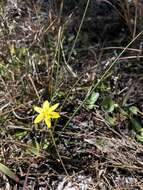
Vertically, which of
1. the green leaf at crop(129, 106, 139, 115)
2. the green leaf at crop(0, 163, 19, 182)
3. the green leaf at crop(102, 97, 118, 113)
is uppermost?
the green leaf at crop(102, 97, 118, 113)

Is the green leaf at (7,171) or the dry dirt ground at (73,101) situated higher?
the dry dirt ground at (73,101)

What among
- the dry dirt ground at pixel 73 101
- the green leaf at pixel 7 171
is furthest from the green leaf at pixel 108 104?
the green leaf at pixel 7 171

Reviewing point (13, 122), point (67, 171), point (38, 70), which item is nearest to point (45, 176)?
point (67, 171)

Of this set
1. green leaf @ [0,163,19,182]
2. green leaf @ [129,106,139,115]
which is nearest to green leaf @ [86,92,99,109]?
green leaf @ [129,106,139,115]

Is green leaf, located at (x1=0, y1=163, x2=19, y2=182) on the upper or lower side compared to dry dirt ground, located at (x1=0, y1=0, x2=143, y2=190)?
lower

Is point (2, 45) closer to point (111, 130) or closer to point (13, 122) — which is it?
point (13, 122)

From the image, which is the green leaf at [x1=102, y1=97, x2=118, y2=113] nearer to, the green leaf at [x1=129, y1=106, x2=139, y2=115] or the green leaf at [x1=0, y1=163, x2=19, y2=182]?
the green leaf at [x1=129, y1=106, x2=139, y2=115]

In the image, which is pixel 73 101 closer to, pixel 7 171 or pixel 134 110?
pixel 134 110

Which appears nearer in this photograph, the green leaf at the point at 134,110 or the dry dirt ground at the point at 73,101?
the dry dirt ground at the point at 73,101

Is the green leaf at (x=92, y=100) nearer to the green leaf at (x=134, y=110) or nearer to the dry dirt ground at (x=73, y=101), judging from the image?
the dry dirt ground at (x=73, y=101)
